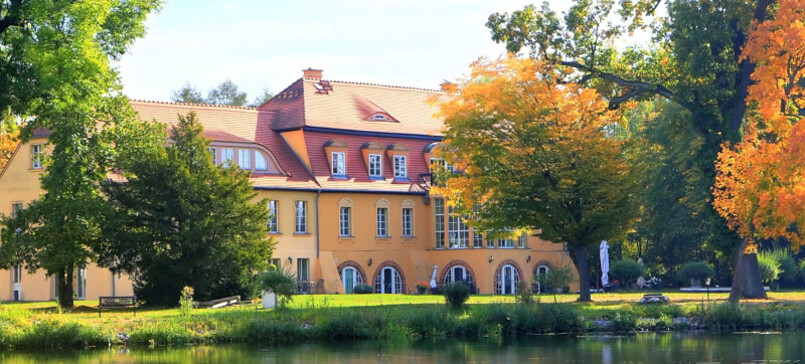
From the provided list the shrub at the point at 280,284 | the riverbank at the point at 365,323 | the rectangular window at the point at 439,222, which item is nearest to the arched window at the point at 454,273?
the rectangular window at the point at 439,222

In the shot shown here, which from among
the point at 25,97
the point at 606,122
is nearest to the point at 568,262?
the point at 606,122

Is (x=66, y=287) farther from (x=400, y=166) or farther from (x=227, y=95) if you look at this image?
(x=227, y=95)

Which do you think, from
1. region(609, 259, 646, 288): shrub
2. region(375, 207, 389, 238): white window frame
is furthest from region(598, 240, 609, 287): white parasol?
region(375, 207, 389, 238): white window frame

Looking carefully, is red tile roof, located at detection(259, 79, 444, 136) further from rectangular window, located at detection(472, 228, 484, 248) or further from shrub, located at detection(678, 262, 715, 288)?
shrub, located at detection(678, 262, 715, 288)

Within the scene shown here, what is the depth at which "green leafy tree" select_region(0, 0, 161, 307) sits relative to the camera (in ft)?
110

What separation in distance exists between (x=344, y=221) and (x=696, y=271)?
1564 cm

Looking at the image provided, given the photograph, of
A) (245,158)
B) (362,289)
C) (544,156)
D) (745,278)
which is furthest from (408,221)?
(745,278)

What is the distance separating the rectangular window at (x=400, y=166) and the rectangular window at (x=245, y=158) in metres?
7.59

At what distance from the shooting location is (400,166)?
5831 cm

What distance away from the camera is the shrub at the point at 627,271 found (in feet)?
188

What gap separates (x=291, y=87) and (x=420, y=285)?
38.8 ft

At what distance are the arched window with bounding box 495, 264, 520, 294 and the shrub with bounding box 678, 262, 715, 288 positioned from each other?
7410 mm

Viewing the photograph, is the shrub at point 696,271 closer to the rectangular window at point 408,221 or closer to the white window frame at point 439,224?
the white window frame at point 439,224

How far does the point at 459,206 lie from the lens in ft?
146
